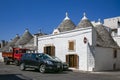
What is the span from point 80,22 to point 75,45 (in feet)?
17.9

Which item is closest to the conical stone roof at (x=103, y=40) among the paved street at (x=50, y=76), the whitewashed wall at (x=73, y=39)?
the whitewashed wall at (x=73, y=39)

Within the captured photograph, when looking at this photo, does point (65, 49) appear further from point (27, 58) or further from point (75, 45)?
point (27, 58)

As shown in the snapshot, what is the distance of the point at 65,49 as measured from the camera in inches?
1073

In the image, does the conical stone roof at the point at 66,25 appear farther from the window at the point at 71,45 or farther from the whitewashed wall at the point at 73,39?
the window at the point at 71,45

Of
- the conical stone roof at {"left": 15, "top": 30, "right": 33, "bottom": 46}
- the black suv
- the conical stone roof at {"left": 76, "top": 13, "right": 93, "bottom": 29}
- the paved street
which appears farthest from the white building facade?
the conical stone roof at {"left": 15, "top": 30, "right": 33, "bottom": 46}

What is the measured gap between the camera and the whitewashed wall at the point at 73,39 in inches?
955

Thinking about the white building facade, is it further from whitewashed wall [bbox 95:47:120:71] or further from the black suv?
the black suv

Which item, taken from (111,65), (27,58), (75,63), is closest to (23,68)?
(27,58)

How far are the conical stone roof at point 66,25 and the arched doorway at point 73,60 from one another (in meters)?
6.26

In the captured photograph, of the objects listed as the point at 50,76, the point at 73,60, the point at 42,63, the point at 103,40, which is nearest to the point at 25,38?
the point at 73,60

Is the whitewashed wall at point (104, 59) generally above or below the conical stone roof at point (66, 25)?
below

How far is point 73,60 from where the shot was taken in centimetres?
2598

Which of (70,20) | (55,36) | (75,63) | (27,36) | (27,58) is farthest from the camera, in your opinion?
(27,36)

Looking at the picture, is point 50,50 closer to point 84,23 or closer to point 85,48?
point 84,23
